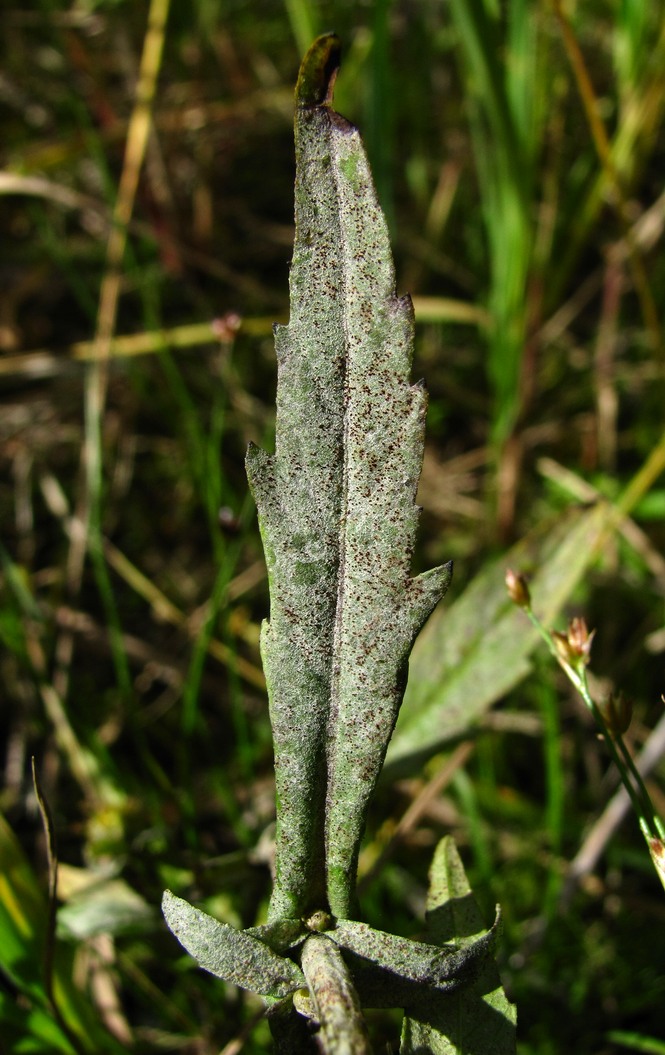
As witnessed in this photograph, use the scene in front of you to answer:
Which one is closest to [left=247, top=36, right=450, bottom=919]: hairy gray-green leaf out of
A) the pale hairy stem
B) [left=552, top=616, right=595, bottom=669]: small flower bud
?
the pale hairy stem

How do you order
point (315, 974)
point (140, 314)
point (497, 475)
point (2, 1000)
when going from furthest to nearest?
point (140, 314), point (497, 475), point (2, 1000), point (315, 974)

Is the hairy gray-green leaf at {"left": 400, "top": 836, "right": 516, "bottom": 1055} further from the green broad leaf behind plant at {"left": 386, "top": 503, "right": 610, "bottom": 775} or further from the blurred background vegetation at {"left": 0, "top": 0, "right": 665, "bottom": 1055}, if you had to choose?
the green broad leaf behind plant at {"left": 386, "top": 503, "right": 610, "bottom": 775}

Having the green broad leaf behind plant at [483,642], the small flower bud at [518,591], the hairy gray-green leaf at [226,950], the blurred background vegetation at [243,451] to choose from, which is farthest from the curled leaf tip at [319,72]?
the green broad leaf behind plant at [483,642]

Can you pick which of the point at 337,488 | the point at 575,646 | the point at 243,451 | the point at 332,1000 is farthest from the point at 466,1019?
the point at 243,451

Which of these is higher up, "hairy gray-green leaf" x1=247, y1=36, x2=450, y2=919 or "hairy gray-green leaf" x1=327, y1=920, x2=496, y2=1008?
"hairy gray-green leaf" x1=247, y1=36, x2=450, y2=919

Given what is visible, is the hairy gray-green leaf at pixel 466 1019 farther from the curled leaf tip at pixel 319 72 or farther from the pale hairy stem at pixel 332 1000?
the curled leaf tip at pixel 319 72

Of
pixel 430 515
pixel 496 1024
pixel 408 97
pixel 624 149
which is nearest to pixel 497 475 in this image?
pixel 430 515

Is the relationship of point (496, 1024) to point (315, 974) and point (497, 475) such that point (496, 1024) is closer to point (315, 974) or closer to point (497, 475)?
point (315, 974)
